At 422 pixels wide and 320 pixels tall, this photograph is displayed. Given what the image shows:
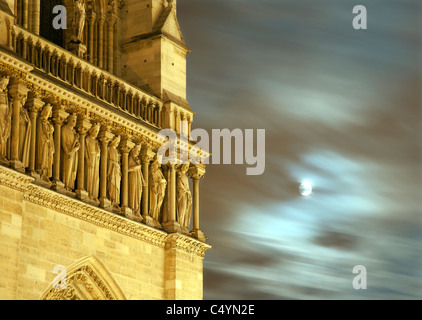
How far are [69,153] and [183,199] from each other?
4179 millimetres

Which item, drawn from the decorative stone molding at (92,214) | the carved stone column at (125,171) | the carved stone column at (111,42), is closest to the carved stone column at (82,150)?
the decorative stone molding at (92,214)

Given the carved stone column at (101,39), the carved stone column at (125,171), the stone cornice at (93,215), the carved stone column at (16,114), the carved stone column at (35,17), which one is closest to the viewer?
the stone cornice at (93,215)

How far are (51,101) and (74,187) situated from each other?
6.63 feet

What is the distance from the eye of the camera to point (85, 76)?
27.2m

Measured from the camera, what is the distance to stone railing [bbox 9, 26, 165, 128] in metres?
25.5

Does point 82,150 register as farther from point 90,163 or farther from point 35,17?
point 35,17

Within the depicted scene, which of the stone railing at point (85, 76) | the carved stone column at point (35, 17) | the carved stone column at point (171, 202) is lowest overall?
the carved stone column at point (171, 202)

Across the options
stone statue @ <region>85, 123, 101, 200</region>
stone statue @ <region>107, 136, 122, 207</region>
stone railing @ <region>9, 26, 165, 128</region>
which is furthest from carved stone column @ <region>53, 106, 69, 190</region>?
stone statue @ <region>107, 136, 122, 207</region>

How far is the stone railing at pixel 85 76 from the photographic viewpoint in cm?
2547

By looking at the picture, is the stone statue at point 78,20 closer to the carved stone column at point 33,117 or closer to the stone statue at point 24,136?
the carved stone column at point 33,117

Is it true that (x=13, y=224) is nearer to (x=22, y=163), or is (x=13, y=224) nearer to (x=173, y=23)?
(x=22, y=163)
